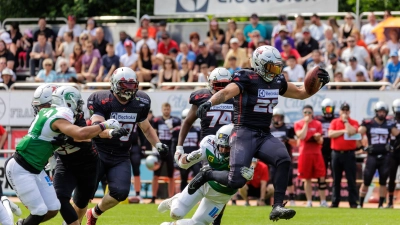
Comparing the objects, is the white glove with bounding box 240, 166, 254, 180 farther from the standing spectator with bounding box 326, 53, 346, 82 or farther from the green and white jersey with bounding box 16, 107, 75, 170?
the standing spectator with bounding box 326, 53, 346, 82

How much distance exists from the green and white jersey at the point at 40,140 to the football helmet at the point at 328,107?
8.82m

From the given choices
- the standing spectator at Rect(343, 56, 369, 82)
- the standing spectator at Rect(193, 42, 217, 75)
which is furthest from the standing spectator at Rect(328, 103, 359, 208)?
the standing spectator at Rect(193, 42, 217, 75)

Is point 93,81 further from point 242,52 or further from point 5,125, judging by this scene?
point 242,52

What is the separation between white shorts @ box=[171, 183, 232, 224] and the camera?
9422mm

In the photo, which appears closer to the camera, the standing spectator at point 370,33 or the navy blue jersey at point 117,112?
the navy blue jersey at point 117,112

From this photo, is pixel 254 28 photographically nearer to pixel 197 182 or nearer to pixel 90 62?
pixel 90 62

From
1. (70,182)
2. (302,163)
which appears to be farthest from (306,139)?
(70,182)

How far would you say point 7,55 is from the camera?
21.7 meters

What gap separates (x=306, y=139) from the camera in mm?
16797

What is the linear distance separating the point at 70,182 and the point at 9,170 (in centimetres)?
A: 95

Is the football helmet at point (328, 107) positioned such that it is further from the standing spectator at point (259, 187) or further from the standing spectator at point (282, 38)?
the standing spectator at point (282, 38)

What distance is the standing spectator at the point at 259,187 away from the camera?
55.8ft

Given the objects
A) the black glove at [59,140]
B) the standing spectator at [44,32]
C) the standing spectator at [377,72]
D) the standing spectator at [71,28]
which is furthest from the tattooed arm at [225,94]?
the standing spectator at [44,32]

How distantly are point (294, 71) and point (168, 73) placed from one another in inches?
109
